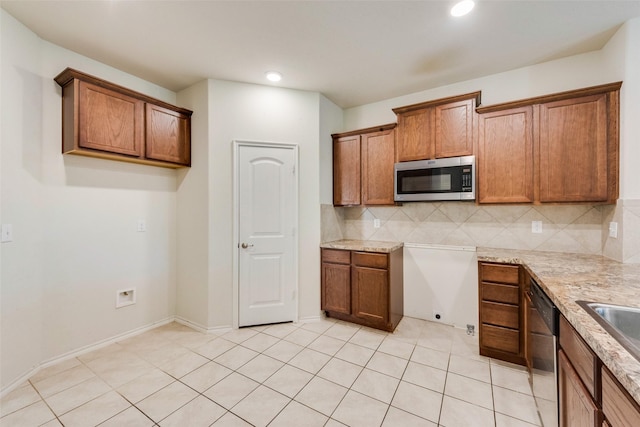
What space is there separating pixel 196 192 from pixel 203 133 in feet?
2.11

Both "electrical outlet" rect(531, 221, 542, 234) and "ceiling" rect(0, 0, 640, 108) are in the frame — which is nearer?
"ceiling" rect(0, 0, 640, 108)

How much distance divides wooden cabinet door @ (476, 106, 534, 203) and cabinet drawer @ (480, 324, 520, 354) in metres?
1.12

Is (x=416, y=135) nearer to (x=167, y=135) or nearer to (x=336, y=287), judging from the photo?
(x=336, y=287)

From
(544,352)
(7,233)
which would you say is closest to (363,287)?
(544,352)

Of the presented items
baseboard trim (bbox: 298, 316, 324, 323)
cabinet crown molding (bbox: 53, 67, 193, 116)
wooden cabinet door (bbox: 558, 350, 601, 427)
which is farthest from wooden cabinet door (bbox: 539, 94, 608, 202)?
cabinet crown molding (bbox: 53, 67, 193, 116)

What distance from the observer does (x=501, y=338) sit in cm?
218

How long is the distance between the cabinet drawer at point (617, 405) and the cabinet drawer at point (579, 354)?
0.08 m

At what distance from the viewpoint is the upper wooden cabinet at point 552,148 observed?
2.06 meters

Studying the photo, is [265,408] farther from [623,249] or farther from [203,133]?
[623,249]

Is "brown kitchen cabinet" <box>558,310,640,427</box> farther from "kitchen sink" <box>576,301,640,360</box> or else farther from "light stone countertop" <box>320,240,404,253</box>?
"light stone countertop" <box>320,240,404,253</box>

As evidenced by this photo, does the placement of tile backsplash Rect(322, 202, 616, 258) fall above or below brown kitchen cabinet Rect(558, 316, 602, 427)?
above

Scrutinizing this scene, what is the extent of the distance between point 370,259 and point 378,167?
1.07 meters

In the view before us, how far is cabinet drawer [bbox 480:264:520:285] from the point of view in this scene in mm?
2109

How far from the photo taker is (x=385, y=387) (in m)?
1.91
